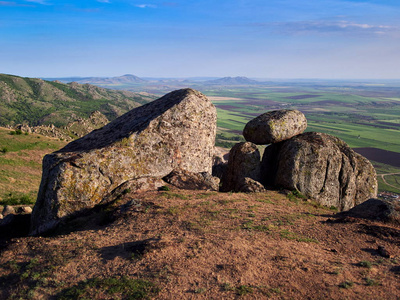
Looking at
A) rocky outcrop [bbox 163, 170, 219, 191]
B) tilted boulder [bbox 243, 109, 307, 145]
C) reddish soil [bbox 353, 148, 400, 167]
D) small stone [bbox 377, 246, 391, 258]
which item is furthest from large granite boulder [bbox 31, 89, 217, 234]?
reddish soil [bbox 353, 148, 400, 167]

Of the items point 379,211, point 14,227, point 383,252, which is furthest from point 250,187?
point 14,227

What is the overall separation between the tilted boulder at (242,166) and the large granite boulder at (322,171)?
172cm

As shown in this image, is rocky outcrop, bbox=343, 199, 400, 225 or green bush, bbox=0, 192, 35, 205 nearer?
rocky outcrop, bbox=343, 199, 400, 225

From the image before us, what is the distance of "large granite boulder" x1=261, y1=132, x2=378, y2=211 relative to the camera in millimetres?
27422

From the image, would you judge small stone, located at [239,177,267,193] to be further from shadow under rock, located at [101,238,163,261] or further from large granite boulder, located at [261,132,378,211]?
shadow under rock, located at [101,238,163,261]

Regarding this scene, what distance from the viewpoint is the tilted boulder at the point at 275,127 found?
97.1ft

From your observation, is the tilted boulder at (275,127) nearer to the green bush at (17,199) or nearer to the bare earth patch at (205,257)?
the bare earth patch at (205,257)

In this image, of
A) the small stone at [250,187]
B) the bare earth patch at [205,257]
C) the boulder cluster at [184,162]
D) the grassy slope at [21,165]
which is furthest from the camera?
the grassy slope at [21,165]

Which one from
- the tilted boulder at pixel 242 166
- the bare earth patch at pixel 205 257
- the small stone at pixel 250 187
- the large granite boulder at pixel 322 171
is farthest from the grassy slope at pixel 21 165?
the large granite boulder at pixel 322 171

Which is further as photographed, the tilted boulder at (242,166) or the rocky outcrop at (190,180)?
the tilted boulder at (242,166)

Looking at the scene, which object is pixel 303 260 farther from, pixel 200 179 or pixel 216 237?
pixel 200 179

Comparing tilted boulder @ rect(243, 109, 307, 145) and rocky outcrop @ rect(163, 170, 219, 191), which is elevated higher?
tilted boulder @ rect(243, 109, 307, 145)

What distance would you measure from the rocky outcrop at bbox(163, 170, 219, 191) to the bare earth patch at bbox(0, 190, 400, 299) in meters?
4.53

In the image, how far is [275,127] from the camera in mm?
29453
